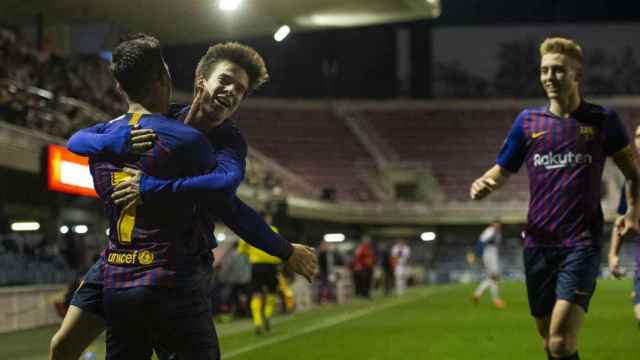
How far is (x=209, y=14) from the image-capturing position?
28953mm

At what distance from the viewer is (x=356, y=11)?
30.8 m

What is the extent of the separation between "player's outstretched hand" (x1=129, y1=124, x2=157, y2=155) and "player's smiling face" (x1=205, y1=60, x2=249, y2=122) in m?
0.37

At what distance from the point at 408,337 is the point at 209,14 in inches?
604

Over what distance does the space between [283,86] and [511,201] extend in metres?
16.1

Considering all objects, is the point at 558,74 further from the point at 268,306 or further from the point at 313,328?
the point at 268,306

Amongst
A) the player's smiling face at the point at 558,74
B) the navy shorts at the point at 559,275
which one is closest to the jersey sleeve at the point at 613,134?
the player's smiling face at the point at 558,74

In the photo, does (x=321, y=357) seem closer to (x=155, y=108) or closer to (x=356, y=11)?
(x=155, y=108)

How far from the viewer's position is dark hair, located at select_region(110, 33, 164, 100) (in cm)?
412

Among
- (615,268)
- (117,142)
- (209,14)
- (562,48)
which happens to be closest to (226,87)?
(117,142)

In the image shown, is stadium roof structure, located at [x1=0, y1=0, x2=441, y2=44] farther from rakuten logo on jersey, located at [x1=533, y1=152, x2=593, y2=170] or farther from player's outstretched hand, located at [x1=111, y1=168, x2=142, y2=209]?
player's outstretched hand, located at [x1=111, y1=168, x2=142, y2=209]

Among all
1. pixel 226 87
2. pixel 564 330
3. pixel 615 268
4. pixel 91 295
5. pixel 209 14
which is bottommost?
pixel 564 330

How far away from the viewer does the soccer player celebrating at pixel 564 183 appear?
21.7 ft

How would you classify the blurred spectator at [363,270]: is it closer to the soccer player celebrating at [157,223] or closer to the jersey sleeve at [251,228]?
the jersey sleeve at [251,228]

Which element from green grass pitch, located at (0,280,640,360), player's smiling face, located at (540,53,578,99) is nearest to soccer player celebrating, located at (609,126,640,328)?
player's smiling face, located at (540,53,578,99)
